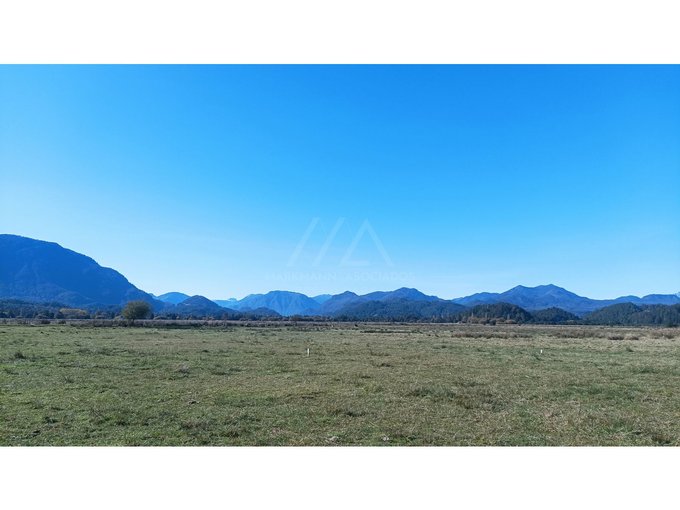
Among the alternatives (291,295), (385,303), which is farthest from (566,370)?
(385,303)

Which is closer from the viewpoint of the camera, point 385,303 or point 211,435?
point 211,435

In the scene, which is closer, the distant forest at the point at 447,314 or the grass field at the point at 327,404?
the grass field at the point at 327,404

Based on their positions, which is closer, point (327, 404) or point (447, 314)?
point (327, 404)

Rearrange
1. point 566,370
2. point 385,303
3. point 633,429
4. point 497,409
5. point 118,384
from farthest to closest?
point 385,303
point 566,370
point 118,384
point 497,409
point 633,429

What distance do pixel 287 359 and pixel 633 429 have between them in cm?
1597

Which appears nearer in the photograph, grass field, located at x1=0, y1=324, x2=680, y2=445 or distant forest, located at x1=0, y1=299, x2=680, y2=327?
grass field, located at x1=0, y1=324, x2=680, y2=445

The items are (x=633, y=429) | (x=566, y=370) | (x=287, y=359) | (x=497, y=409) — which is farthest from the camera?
(x=287, y=359)

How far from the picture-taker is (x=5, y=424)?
9.29 metres

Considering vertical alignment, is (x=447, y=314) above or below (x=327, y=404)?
above

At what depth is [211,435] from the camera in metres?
8.78

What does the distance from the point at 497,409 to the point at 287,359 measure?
13.2m
